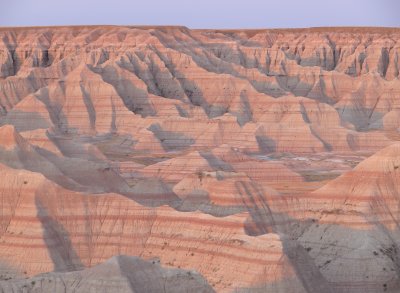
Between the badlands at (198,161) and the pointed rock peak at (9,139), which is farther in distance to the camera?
the pointed rock peak at (9,139)

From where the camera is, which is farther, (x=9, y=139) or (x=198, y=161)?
(x=198, y=161)

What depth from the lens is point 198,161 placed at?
7919 cm

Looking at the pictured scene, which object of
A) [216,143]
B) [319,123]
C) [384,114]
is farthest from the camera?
[384,114]

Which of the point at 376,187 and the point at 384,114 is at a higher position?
the point at 384,114

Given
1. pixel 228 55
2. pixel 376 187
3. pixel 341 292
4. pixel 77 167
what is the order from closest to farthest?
1. pixel 341 292
2. pixel 376 187
3. pixel 77 167
4. pixel 228 55

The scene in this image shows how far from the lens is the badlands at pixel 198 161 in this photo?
45031 millimetres

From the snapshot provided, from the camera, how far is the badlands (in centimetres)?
4503

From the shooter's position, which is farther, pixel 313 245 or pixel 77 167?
pixel 77 167

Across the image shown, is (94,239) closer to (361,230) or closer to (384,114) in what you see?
(361,230)

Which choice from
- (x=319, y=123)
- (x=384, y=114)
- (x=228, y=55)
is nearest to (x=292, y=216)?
(x=319, y=123)

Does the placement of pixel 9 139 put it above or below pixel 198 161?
above

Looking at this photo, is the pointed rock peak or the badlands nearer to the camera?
the badlands

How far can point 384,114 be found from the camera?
419 ft

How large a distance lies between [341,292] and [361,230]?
5245 mm
